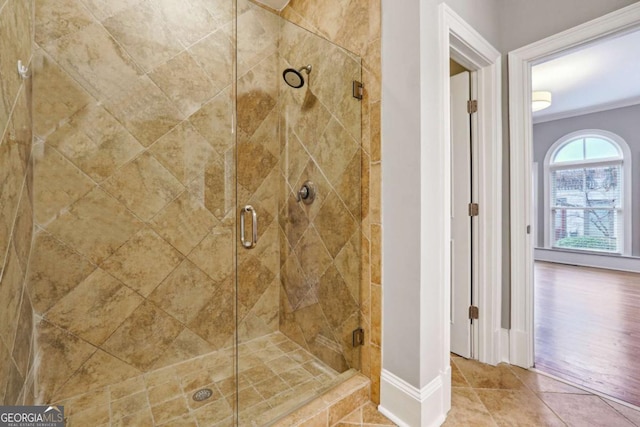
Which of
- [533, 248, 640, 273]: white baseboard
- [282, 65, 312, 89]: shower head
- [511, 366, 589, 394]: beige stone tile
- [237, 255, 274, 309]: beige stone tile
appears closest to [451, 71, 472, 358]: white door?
[511, 366, 589, 394]: beige stone tile

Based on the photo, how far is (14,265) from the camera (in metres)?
1.24

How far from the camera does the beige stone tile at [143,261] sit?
181cm

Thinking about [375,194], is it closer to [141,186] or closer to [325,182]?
[325,182]

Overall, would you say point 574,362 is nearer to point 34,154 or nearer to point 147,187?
point 147,187

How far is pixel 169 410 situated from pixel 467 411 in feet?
5.06

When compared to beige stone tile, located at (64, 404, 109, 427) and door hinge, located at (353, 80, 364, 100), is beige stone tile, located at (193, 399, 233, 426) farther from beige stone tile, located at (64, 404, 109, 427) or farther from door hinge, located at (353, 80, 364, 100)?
door hinge, located at (353, 80, 364, 100)

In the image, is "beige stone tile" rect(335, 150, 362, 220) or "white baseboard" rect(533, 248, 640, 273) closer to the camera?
"beige stone tile" rect(335, 150, 362, 220)

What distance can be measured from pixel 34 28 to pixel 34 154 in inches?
25.8

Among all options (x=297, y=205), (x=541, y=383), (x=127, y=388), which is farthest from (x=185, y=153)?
(x=541, y=383)

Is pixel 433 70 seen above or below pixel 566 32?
below

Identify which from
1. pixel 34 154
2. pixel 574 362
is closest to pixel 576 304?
pixel 574 362

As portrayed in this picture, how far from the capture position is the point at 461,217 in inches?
79.6

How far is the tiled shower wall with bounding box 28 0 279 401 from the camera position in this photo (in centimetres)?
162

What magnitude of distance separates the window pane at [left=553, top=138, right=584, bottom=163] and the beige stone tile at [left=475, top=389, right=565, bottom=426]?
5.68 metres
